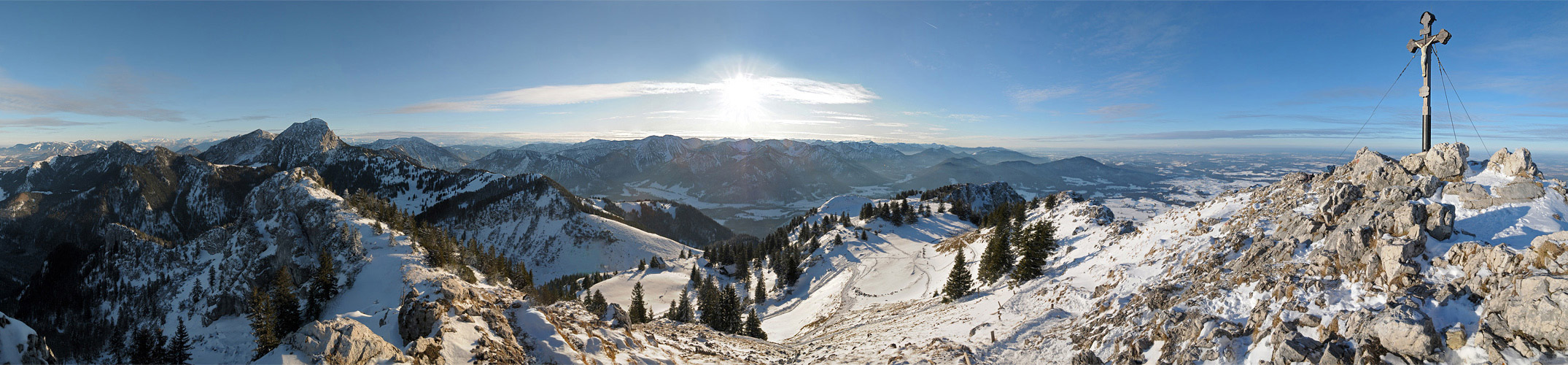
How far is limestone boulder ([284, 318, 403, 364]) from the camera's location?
16.1 meters

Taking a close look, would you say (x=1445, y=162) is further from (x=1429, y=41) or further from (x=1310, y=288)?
(x=1310, y=288)

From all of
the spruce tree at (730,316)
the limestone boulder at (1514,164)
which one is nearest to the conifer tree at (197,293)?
the spruce tree at (730,316)

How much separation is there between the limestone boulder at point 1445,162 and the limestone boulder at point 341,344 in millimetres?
42310

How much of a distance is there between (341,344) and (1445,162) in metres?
44.1

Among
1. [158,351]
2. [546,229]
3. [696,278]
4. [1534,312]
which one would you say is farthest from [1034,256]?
[546,229]

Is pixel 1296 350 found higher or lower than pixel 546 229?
higher

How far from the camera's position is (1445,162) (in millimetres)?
19047

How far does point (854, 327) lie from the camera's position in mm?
37750

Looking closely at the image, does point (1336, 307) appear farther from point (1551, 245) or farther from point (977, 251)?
point (977, 251)

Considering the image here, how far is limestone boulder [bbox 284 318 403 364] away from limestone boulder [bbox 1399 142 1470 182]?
139ft

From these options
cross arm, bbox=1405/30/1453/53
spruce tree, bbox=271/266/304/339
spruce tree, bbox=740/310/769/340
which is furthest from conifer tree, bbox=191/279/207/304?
cross arm, bbox=1405/30/1453/53

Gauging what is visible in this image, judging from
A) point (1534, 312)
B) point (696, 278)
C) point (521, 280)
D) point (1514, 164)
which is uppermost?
point (1514, 164)

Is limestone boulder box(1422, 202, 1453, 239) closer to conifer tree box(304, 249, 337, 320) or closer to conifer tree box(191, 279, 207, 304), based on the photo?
conifer tree box(304, 249, 337, 320)

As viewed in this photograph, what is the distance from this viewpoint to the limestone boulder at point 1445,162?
18609mm
